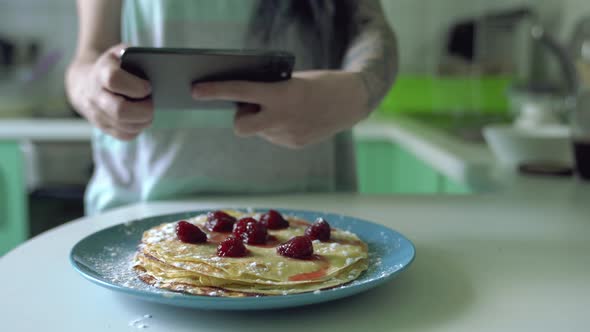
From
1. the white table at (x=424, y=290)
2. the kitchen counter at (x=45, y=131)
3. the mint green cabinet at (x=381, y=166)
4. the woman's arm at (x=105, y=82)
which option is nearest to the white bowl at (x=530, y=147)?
the white table at (x=424, y=290)

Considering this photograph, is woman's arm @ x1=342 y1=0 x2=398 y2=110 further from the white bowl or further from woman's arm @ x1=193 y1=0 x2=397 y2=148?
the white bowl

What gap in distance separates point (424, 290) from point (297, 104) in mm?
313

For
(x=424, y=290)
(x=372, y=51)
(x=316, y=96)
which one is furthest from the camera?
(x=372, y=51)

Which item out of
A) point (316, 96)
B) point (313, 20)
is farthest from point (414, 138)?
point (316, 96)

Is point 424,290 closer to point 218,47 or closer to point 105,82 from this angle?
point 105,82

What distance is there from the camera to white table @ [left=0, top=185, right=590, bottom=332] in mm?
596

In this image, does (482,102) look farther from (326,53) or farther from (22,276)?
(22,276)

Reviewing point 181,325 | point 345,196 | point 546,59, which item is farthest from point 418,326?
point 546,59

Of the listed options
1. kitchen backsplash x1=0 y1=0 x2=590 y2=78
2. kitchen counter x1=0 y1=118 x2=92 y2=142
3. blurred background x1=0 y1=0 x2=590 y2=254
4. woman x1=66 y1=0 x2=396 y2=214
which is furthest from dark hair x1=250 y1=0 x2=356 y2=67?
kitchen backsplash x1=0 y1=0 x2=590 y2=78

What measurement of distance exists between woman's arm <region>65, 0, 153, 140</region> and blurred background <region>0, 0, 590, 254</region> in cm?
103

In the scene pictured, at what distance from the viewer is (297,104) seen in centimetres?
88

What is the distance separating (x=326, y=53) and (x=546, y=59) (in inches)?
71.9

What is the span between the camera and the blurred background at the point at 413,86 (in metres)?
2.27

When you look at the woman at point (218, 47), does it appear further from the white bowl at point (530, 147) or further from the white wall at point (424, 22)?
the white wall at point (424, 22)
